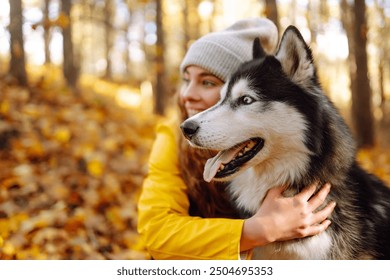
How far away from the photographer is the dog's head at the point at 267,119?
1722mm

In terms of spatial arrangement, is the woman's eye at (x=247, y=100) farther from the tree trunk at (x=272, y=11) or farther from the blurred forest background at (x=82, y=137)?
the tree trunk at (x=272, y=11)

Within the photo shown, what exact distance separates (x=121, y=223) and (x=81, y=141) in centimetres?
167

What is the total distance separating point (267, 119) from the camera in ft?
5.75

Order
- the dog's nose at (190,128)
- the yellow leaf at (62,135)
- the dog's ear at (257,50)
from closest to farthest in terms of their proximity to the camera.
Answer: the dog's nose at (190,128) → the dog's ear at (257,50) → the yellow leaf at (62,135)

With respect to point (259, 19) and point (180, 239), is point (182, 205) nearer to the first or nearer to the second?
point (180, 239)

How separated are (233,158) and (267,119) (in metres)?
0.23

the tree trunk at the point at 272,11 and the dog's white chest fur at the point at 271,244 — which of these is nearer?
the dog's white chest fur at the point at 271,244

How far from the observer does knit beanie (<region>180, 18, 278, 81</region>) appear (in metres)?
2.14

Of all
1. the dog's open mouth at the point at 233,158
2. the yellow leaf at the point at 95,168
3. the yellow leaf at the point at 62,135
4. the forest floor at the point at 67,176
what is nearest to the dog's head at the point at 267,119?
the dog's open mouth at the point at 233,158

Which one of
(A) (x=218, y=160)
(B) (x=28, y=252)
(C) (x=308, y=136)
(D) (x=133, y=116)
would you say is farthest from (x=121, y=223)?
(D) (x=133, y=116)

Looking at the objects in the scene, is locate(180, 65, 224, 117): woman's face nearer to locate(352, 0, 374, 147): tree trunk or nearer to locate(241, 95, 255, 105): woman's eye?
locate(241, 95, 255, 105): woman's eye

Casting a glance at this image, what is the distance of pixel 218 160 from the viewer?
1.82 metres

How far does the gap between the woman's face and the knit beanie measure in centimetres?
4
